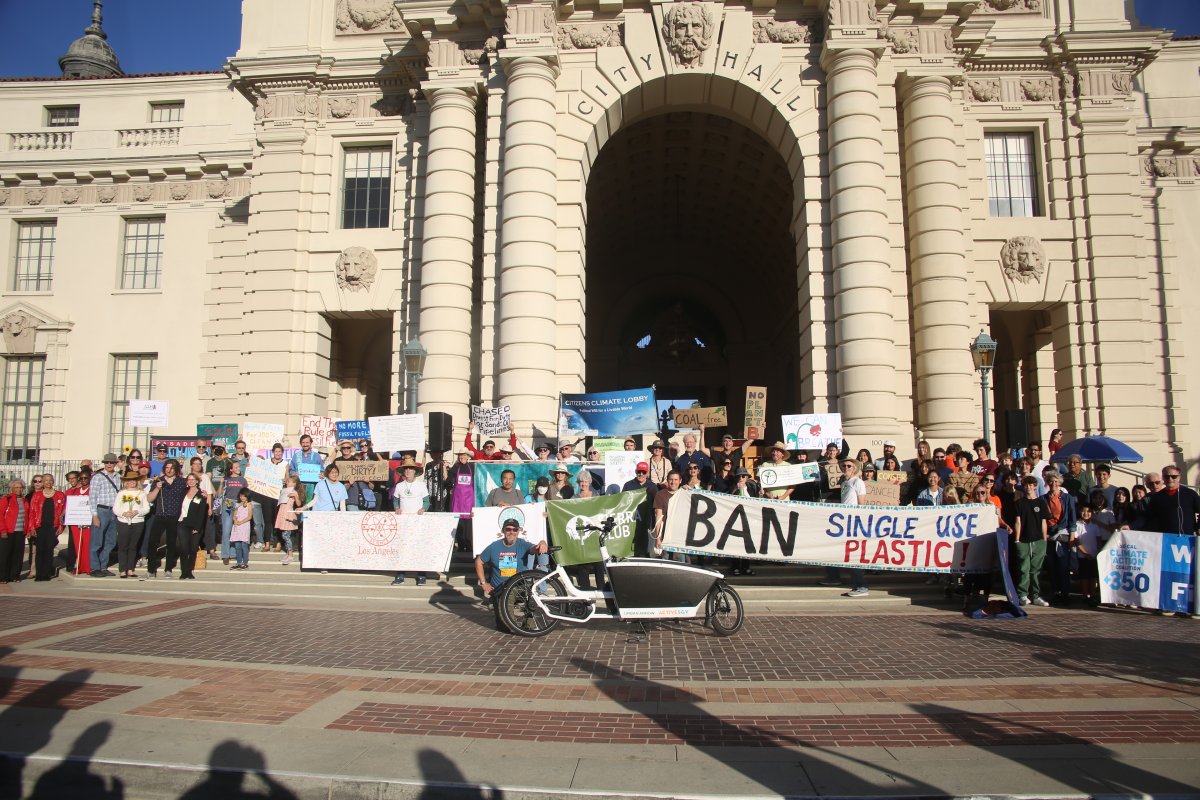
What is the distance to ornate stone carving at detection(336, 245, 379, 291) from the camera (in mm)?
22047

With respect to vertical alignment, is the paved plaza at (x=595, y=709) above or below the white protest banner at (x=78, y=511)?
below

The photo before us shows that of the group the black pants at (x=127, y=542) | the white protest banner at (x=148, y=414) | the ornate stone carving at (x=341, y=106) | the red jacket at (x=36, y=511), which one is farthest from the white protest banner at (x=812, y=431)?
the white protest banner at (x=148, y=414)

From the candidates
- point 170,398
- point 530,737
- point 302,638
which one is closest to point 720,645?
point 530,737

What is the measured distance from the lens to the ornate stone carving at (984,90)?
21953mm

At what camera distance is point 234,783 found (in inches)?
200

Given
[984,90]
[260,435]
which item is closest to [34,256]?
[260,435]

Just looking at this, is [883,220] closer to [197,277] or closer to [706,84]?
[706,84]

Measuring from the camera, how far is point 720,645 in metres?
8.94

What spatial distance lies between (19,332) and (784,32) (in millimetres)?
28243

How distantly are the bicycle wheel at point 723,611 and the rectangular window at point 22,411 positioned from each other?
28430 mm

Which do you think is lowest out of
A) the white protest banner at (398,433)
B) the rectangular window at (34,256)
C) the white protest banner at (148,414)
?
the white protest banner at (398,433)

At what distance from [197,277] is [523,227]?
15395mm

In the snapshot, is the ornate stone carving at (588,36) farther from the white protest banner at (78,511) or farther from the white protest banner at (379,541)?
the white protest banner at (78,511)

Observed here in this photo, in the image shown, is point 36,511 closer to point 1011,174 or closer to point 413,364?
point 413,364
